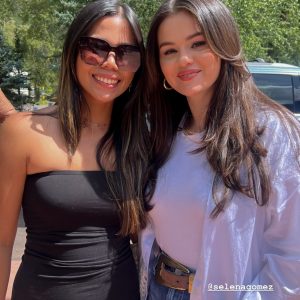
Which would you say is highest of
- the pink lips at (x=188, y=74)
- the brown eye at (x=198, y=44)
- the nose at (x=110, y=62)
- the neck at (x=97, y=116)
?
the brown eye at (x=198, y=44)

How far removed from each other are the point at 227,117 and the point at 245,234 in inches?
18.0

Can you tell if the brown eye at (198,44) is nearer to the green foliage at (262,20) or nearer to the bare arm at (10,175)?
the bare arm at (10,175)

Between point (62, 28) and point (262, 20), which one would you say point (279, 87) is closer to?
point (262, 20)

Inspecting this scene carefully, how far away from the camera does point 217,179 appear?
6.18ft

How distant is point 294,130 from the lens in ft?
6.06

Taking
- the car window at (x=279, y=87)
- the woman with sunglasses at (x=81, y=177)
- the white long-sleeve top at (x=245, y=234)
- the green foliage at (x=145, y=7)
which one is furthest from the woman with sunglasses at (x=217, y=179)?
the green foliage at (x=145, y=7)

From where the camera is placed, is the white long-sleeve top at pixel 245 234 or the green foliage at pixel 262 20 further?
the green foliage at pixel 262 20

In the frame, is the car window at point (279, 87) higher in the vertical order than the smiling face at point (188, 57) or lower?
lower

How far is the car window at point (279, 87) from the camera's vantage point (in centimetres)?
726

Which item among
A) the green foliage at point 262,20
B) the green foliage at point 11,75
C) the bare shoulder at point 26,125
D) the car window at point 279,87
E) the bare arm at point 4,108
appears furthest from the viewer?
the green foliage at point 11,75

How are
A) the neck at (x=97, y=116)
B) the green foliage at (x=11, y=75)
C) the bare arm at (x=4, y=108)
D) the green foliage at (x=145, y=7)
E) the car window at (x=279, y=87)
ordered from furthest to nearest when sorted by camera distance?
1. the green foliage at (x=11, y=75)
2. the green foliage at (x=145, y=7)
3. the car window at (x=279, y=87)
4. the bare arm at (x=4, y=108)
5. the neck at (x=97, y=116)

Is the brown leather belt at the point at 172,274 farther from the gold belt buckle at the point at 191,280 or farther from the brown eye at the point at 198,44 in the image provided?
the brown eye at the point at 198,44

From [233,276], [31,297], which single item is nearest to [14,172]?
[31,297]

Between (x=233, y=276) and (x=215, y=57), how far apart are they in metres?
0.85
